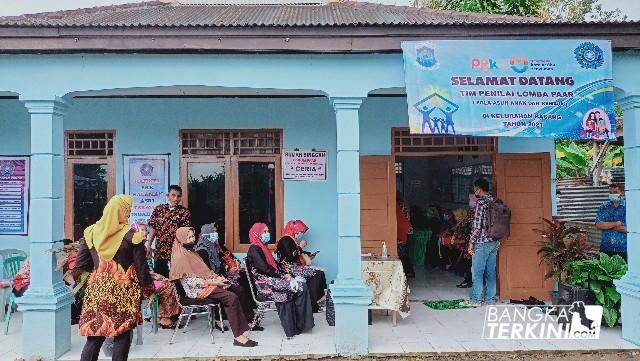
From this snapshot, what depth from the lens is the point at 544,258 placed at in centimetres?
702

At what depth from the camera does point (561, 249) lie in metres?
6.67

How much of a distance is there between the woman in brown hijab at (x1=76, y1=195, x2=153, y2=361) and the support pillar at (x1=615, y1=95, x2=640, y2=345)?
16.3ft

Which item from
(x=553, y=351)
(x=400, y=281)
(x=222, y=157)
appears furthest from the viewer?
(x=222, y=157)

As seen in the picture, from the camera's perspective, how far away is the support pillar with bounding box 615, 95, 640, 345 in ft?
18.1

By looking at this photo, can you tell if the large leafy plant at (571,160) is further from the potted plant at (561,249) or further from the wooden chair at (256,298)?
the wooden chair at (256,298)

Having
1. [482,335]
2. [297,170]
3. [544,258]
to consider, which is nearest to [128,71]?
[297,170]

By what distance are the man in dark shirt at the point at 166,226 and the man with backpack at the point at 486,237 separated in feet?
12.8

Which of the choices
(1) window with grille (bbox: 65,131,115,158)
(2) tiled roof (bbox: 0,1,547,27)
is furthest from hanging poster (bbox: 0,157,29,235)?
(2) tiled roof (bbox: 0,1,547,27)

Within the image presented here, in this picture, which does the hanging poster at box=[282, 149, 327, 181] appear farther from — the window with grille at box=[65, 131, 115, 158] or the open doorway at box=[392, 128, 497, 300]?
the window with grille at box=[65, 131, 115, 158]

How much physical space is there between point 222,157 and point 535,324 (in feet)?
15.4

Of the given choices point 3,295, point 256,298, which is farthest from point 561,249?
point 3,295

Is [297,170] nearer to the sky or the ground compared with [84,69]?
nearer to the ground

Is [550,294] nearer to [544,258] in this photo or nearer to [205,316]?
[544,258]

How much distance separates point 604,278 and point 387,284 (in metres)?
2.51
